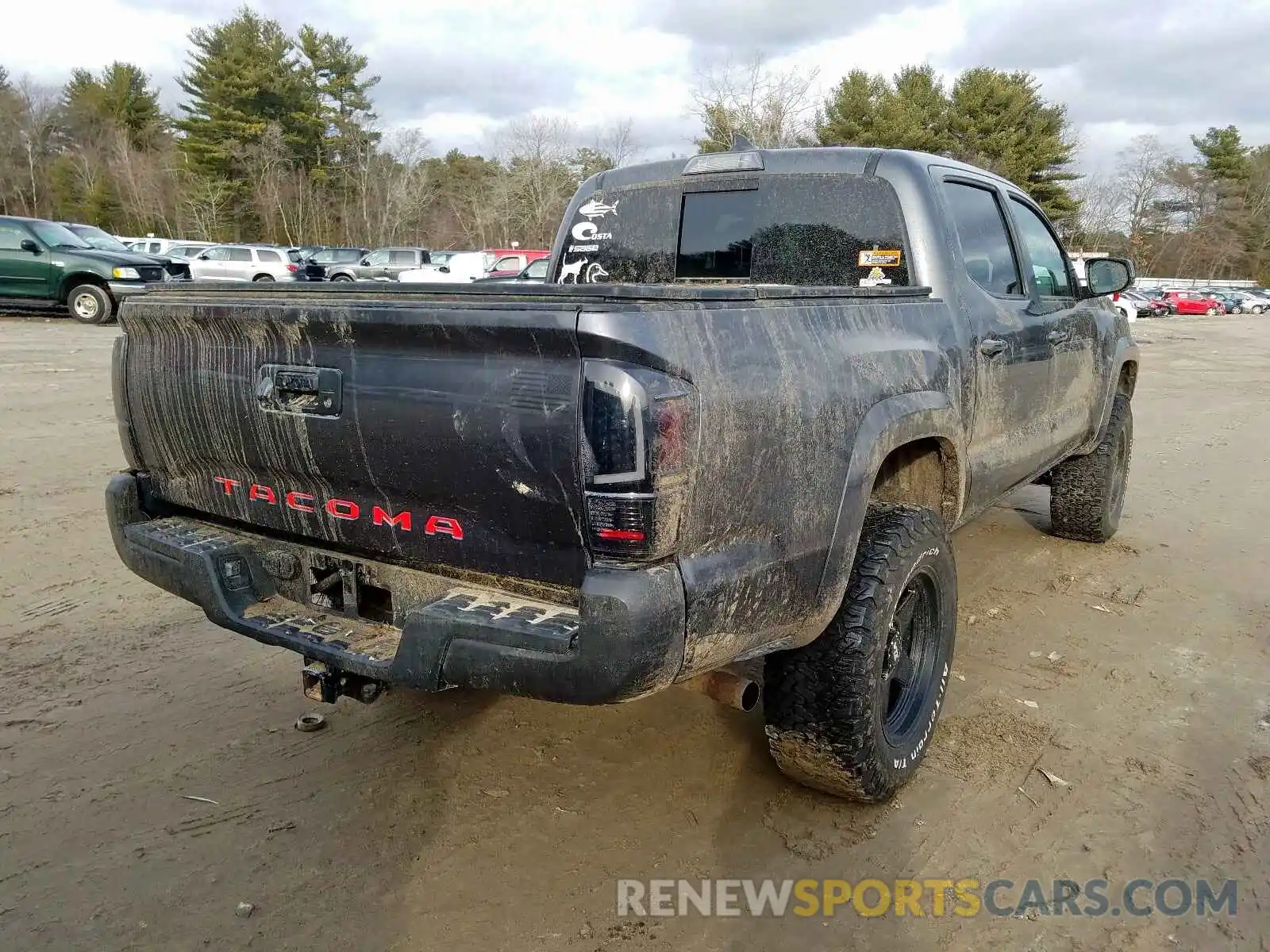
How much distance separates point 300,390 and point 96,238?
54.5ft

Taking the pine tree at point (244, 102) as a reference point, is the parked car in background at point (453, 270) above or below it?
below

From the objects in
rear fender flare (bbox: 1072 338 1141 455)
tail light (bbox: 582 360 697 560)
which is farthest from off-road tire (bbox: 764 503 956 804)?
rear fender flare (bbox: 1072 338 1141 455)

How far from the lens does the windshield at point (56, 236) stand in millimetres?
14867

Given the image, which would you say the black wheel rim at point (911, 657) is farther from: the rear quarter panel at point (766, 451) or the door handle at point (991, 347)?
the door handle at point (991, 347)

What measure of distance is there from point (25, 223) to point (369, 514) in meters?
16.0

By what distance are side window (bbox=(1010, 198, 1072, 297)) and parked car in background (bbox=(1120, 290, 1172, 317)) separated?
44.8 meters

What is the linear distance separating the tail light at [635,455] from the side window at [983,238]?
2.13 m

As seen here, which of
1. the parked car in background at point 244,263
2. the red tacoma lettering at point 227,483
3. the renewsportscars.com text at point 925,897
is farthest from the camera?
the parked car in background at point 244,263

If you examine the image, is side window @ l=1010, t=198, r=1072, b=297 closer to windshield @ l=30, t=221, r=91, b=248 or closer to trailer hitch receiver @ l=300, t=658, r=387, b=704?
trailer hitch receiver @ l=300, t=658, r=387, b=704

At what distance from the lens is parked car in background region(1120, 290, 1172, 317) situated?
44244 mm

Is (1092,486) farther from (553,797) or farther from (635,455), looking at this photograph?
(635,455)

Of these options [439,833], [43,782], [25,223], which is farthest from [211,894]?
[25,223]

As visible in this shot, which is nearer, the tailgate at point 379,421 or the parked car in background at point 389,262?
the tailgate at point 379,421

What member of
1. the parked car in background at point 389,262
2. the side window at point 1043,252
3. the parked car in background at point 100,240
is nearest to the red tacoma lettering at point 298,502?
the side window at point 1043,252
